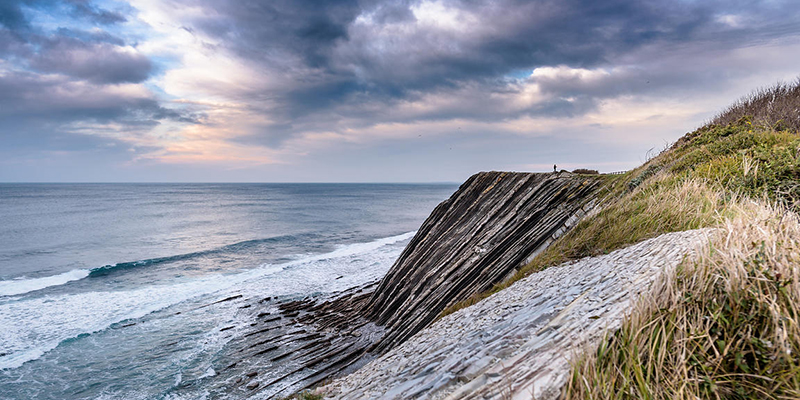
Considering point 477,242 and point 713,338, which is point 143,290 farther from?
point 713,338

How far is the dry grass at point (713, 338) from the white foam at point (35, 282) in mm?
32333

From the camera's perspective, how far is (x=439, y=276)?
12844 mm

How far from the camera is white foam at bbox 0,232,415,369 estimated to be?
16422 millimetres

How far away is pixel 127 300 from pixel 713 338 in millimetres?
26550

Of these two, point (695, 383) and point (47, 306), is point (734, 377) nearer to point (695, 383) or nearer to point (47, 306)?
point (695, 383)

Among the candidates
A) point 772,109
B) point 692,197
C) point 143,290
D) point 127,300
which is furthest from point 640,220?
point 143,290

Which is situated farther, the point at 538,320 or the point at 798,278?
the point at 538,320

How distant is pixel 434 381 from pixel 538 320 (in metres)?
1.43

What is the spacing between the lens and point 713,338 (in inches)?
112

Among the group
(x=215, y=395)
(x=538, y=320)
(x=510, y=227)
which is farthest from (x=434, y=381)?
(x=215, y=395)

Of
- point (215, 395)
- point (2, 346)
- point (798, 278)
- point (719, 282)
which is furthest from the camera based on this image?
point (2, 346)

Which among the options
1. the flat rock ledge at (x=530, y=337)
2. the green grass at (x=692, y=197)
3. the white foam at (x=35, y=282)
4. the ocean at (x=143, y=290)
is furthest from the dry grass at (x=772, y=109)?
the white foam at (x=35, y=282)

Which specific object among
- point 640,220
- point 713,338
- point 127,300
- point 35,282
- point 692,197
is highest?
point 692,197

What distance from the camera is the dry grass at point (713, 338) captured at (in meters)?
2.60
